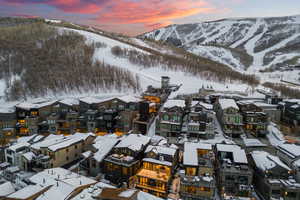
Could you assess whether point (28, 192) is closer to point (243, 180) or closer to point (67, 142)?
point (67, 142)

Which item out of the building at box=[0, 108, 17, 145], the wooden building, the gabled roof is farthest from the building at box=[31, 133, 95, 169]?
the wooden building

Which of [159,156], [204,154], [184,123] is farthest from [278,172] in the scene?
[184,123]

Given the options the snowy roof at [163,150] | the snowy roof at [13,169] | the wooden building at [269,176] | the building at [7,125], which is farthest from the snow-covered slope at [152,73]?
the snowy roof at [13,169]

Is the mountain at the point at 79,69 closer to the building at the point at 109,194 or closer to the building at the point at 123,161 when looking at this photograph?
the building at the point at 123,161

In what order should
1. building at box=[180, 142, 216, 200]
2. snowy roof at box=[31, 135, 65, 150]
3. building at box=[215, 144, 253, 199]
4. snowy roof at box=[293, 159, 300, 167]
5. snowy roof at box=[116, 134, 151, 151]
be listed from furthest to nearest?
snowy roof at box=[31, 135, 65, 150], snowy roof at box=[116, 134, 151, 151], snowy roof at box=[293, 159, 300, 167], building at box=[215, 144, 253, 199], building at box=[180, 142, 216, 200]

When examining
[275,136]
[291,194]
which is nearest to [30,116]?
[291,194]

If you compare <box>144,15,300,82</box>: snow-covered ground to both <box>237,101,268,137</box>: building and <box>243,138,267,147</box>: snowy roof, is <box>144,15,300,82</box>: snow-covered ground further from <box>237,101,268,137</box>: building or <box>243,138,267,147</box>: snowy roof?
<box>243,138,267,147</box>: snowy roof

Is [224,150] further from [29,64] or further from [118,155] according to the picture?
[29,64]
